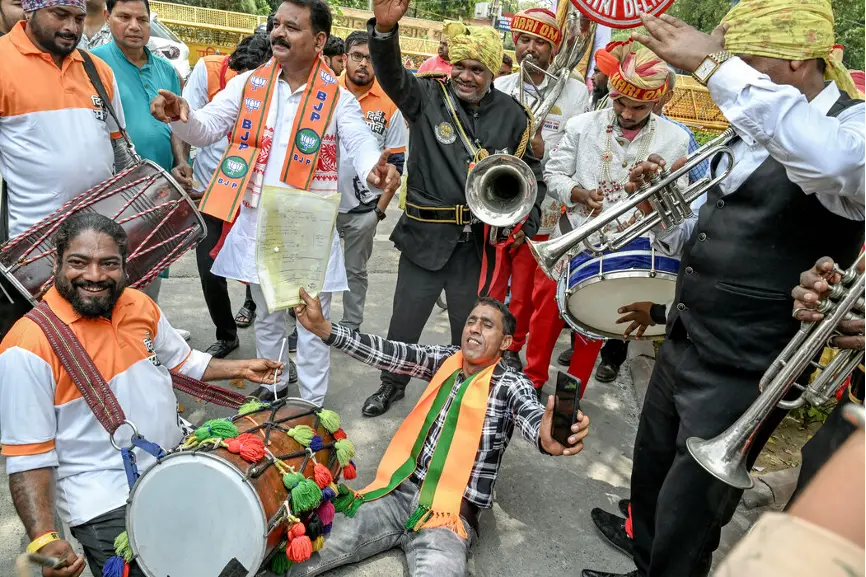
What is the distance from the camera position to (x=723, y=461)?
2.28 meters

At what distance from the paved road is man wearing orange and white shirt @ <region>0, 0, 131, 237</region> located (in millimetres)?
1417

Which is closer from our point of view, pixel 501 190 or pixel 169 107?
pixel 169 107

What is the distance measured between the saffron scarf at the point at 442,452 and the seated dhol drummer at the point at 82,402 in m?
0.99

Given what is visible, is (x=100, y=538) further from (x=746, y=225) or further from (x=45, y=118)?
(x=746, y=225)

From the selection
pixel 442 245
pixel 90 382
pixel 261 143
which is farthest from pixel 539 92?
pixel 90 382

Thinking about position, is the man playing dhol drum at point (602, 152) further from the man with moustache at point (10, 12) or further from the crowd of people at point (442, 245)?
the man with moustache at point (10, 12)

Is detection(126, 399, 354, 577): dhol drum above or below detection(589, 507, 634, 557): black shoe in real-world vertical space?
above

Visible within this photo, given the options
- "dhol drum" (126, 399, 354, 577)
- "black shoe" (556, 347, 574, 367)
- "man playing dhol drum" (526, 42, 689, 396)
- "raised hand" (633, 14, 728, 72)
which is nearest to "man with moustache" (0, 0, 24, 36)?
"dhol drum" (126, 399, 354, 577)

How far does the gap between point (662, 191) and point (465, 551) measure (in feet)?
5.77

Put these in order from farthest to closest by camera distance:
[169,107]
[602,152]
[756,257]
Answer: [602,152] < [169,107] < [756,257]

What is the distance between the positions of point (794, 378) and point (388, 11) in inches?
91.2

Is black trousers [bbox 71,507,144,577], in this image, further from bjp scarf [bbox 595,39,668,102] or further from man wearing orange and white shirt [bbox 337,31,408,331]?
bjp scarf [bbox 595,39,668,102]

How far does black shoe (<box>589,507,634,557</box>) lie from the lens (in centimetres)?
343

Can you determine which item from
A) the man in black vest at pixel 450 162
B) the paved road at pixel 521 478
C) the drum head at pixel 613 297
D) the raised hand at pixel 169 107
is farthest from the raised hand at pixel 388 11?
the paved road at pixel 521 478
